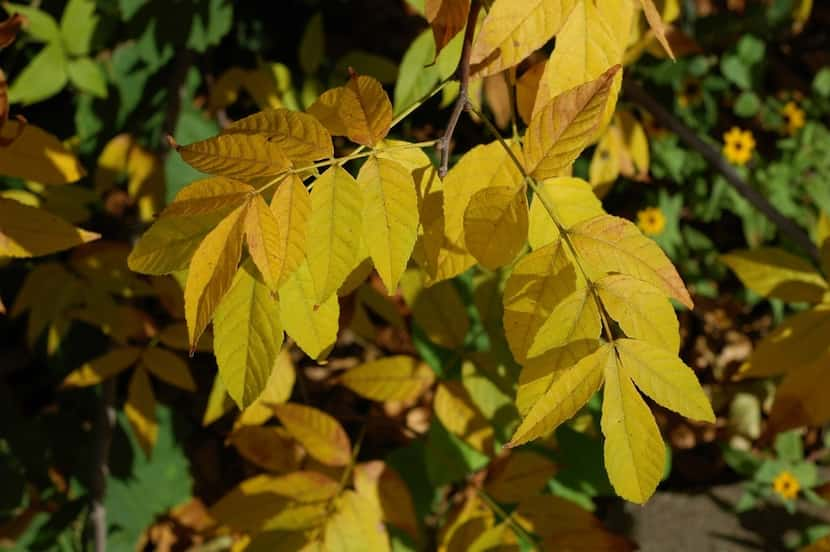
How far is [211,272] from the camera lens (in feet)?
2.44

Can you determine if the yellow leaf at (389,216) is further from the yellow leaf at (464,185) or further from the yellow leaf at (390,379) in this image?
the yellow leaf at (390,379)

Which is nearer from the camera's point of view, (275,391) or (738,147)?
A: (275,391)

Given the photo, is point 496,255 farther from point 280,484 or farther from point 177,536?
point 177,536

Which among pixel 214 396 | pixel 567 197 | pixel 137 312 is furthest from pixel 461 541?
pixel 137 312

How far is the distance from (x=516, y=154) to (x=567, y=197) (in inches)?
3.4

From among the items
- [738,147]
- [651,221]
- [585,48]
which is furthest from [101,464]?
[738,147]

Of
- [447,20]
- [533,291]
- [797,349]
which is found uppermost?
[447,20]

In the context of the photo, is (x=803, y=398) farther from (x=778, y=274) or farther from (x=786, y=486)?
(x=786, y=486)

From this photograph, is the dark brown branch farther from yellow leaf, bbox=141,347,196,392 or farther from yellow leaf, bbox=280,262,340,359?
yellow leaf, bbox=141,347,196,392

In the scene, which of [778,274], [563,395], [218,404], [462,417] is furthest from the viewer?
[218,404]

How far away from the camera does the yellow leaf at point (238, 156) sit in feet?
2.40

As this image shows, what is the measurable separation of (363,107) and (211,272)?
0.74 feet

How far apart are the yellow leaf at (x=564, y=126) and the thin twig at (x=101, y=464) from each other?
4.22 feet

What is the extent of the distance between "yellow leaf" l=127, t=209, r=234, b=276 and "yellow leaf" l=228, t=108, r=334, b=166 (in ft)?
0.36
